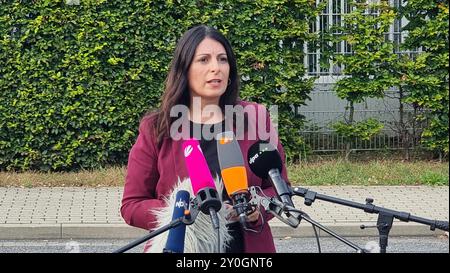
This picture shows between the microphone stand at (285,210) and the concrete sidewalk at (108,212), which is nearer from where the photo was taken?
the microphone stand at (285,210)

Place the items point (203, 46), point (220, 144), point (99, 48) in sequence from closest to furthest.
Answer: point (220, 144) → point (203, 46) → point (99, 48)

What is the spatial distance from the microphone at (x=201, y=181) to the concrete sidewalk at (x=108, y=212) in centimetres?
579

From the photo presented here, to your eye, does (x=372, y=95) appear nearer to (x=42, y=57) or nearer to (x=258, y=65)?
(x=258, y=65)

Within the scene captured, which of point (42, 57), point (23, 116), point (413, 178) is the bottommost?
point (413, 178)

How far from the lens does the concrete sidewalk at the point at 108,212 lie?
9766 mm

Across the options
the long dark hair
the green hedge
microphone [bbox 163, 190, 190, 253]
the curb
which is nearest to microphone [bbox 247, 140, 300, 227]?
microphone [bbox 163, 190, 190, 253]

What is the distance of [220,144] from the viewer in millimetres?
2984

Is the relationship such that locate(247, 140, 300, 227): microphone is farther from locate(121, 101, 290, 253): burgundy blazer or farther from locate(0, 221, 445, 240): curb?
locate(0, 221, 445, 240): curb

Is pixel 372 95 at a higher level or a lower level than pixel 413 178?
higher

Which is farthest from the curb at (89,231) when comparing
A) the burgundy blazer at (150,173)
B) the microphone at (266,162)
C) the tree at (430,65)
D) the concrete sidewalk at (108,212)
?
the microphone at (266,162)

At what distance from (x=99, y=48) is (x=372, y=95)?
3798 millimetres

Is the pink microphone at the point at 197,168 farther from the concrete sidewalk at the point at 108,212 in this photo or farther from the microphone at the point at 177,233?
the concrete sidewalk at the point at 108,212
